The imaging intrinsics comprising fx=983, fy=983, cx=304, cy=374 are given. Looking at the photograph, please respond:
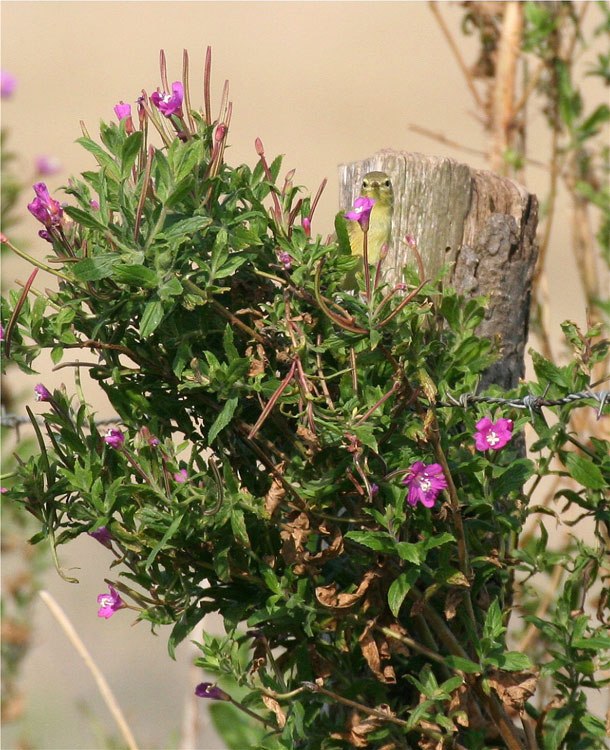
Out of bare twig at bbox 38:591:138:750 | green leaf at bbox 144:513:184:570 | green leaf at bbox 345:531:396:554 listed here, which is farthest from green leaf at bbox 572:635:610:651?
bare twig at bbox 38:591:138:750

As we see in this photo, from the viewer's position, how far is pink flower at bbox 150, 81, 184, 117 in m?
2.07

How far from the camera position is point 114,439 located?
2.12m

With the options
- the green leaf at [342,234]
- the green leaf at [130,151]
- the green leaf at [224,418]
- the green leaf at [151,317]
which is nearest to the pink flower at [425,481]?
the green leaf at [224,418]

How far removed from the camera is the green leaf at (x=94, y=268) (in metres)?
1.92

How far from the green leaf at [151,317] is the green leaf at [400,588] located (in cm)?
75

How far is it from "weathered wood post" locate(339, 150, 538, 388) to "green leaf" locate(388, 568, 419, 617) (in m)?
0.79

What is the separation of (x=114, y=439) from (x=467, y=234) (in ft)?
4.11

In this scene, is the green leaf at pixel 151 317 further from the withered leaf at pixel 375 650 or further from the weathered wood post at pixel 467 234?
the weathered wood post at pixel 467 234

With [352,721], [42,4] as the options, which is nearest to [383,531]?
[352,721]

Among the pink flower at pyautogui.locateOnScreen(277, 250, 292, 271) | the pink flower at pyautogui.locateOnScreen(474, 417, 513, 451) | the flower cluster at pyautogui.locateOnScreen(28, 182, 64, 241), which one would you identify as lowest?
the pink flower at pyautogui.locateOnScreen(474, 417, 513, 451)

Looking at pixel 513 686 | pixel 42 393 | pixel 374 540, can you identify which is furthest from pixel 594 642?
pixel 42 393

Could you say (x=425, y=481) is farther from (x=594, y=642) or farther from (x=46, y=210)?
(x=46, y=210)

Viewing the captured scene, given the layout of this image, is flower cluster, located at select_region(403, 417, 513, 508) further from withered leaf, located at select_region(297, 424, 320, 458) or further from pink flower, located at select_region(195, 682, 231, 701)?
pink flower, located at select_region(195, 682, 231, 701)

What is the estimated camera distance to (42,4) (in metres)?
23.1
